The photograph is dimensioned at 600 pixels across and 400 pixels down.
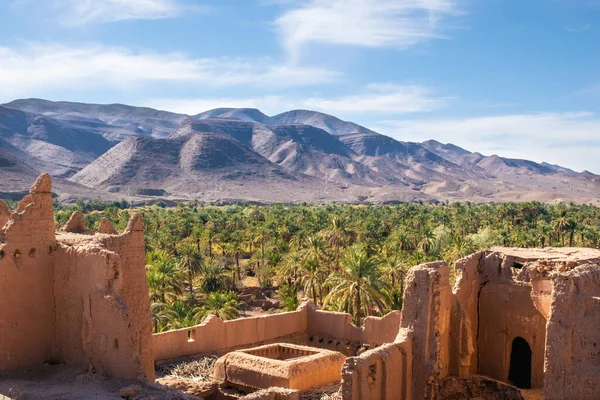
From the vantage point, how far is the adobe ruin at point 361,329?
49.7ft

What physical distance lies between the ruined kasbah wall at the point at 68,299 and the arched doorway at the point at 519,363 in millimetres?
10467

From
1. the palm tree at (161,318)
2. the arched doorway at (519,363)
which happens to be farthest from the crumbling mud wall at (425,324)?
the palm tree at (161,318)

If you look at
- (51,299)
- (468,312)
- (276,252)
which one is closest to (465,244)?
(276,252)

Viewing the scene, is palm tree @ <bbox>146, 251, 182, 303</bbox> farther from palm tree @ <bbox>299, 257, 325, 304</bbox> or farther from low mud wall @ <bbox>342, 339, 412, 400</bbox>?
low mud wall @ <bbox>342, 339, 412, 400</bbox>

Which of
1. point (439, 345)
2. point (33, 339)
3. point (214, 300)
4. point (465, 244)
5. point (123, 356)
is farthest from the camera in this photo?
point (465, 244)

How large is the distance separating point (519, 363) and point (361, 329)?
5.26 m

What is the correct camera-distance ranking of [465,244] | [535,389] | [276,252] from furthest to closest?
1. [276,252]
2. [465,244]
3. [535,389]

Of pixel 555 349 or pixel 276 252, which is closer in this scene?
pixel 555 349

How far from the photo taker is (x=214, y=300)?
33.0 meters

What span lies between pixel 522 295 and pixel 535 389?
2608 mm

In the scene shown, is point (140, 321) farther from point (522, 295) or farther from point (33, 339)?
point (522, 295)

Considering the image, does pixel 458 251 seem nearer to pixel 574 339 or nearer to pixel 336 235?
pixel 336 235

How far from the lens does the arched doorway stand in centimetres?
1988

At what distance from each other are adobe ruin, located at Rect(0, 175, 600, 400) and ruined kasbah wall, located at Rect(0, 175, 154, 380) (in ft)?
0.08
